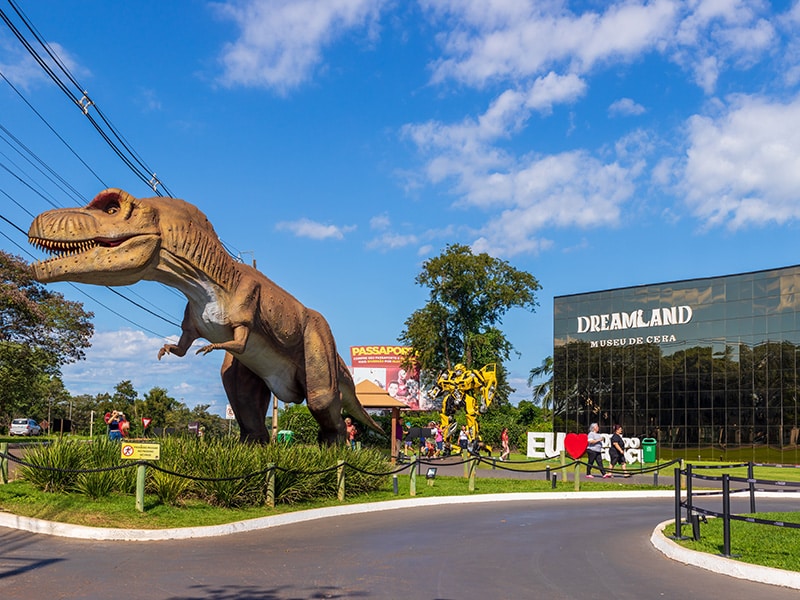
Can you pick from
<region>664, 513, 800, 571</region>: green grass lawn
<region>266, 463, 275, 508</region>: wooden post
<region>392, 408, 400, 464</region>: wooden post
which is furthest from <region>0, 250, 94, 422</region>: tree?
<region>664, 513, 800, 571</region>: green grass lawn

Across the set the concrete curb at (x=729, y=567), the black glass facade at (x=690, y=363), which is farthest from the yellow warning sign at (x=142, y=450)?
the black glass facade at (x=690, y=363)

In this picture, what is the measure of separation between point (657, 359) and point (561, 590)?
3642 centimetres

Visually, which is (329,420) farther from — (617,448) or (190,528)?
(617,448)

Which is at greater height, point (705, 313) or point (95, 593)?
point (705, 313)

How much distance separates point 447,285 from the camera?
57.3 m

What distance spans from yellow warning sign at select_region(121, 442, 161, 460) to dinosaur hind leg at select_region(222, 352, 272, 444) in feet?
13.6

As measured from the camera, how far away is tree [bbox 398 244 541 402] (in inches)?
2249

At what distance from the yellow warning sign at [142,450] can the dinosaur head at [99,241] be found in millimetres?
2594

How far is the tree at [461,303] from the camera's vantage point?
57125 mm

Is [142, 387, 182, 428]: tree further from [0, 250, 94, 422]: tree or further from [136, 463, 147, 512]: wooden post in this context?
[136, 463, 147, 512]: wooden post

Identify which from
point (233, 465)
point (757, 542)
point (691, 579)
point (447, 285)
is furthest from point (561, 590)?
point (447, 285)

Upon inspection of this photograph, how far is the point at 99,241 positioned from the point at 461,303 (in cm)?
4639

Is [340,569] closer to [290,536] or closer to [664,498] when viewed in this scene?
[290,536]

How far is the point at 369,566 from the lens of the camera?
8758mm
